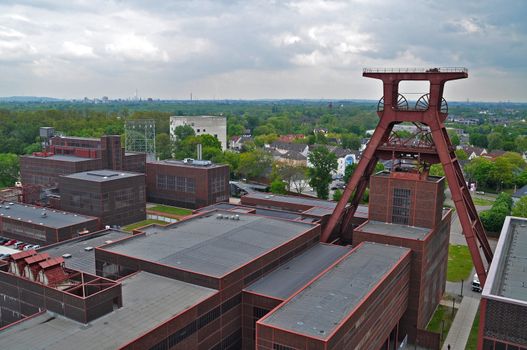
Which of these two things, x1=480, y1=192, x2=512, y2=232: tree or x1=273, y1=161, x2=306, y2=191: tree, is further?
x1=273, y1=161, x2=306, y2=191: tree

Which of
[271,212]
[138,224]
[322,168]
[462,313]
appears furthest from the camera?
[322,168]

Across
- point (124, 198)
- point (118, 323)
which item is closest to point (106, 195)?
point (124, 198)

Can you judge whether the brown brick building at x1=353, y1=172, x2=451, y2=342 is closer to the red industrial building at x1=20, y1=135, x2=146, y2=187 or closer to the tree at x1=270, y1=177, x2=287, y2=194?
the tree at x1=270, y1=177, x2=287, y2=194

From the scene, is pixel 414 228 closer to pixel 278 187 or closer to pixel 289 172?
pixel 278 187

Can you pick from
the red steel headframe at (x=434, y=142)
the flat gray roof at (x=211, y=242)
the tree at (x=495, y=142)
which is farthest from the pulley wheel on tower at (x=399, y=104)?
the tree at (x=495, y=142)

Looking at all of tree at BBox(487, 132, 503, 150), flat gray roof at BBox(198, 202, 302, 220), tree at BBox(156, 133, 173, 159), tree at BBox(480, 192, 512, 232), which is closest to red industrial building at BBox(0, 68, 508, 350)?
flat gray roof at BBox(198, 202, 302, 220)

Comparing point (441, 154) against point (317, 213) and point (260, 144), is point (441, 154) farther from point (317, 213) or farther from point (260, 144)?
point (260, 144)
